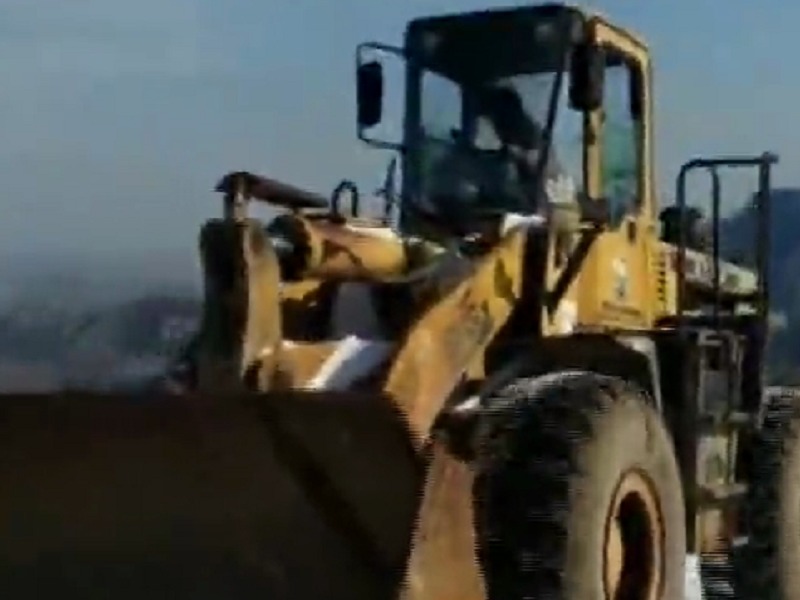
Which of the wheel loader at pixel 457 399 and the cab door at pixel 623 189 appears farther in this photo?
the cab door at pixel 623 189

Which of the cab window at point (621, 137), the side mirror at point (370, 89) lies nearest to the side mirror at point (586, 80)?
the cab window at point (621, 137)

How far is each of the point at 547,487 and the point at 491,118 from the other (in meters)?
2.71

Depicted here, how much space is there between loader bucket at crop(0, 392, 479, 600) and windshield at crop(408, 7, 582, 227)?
98.0 inches

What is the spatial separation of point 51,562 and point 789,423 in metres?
4.16

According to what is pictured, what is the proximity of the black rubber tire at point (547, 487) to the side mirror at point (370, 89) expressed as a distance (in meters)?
2.80

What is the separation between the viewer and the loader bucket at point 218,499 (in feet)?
24.0

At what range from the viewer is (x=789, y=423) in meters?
10.5

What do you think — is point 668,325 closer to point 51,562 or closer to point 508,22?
point 508,22

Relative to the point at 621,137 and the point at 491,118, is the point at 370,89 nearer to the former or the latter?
the point at 491,118

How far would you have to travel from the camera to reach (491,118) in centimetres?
1002

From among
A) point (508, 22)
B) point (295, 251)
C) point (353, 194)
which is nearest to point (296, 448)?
point (295, 251)

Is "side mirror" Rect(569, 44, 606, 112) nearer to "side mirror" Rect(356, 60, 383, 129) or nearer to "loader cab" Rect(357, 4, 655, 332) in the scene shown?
"loader cab" Rect(357, 4, 655, 332)

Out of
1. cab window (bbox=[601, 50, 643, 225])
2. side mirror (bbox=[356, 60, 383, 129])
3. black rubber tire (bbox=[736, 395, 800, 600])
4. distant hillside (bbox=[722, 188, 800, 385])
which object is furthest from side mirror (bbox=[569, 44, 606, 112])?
black rubber tire (bbox=[736, 395, 800, 600])

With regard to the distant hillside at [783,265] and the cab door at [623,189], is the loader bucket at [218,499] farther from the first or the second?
the distant hillside at [783,265]
